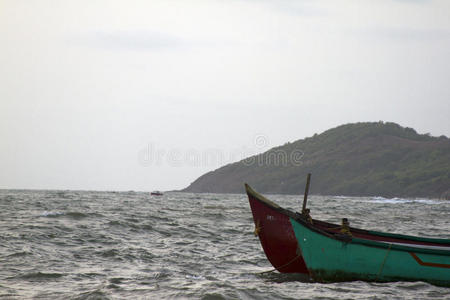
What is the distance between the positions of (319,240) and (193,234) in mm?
12555

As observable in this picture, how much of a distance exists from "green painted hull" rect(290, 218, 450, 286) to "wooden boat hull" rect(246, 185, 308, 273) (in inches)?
32.7

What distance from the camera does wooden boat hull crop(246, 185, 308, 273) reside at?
48.7ft

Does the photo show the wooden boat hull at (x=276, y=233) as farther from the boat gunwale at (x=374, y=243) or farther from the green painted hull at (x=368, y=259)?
the boat gunwale at (x=374, y=243)

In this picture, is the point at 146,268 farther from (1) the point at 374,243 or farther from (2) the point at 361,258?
(1) the point at 374,243

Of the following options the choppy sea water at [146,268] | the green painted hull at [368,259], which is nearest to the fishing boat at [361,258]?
the green painted hull at [368,259]

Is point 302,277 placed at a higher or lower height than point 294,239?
lower

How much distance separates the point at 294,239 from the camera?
1481 cm

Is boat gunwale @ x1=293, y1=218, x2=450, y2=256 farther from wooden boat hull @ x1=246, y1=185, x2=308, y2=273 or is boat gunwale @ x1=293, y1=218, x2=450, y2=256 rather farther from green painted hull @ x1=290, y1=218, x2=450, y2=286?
wooden boat hull @ x1=246, y1=185, x2=308, y2=273

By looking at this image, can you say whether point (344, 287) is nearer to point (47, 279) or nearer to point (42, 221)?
point (47, 279)

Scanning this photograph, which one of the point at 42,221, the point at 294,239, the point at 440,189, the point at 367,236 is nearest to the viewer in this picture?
the point at 294,239

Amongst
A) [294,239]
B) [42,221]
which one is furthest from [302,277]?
[42,221]

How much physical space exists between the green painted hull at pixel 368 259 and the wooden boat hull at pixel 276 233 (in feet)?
2.72

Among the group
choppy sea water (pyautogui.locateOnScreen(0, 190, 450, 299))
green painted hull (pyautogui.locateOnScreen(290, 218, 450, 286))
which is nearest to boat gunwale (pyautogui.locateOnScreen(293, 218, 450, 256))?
green painted hull (pyautogui.locateOnScreen(290, 218, 450, 286))

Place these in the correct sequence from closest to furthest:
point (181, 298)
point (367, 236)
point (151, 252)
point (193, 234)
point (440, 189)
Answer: point (181, 298) → point (367, 236) → point (151, 252) → point (193, 234) → point (440, 189)
